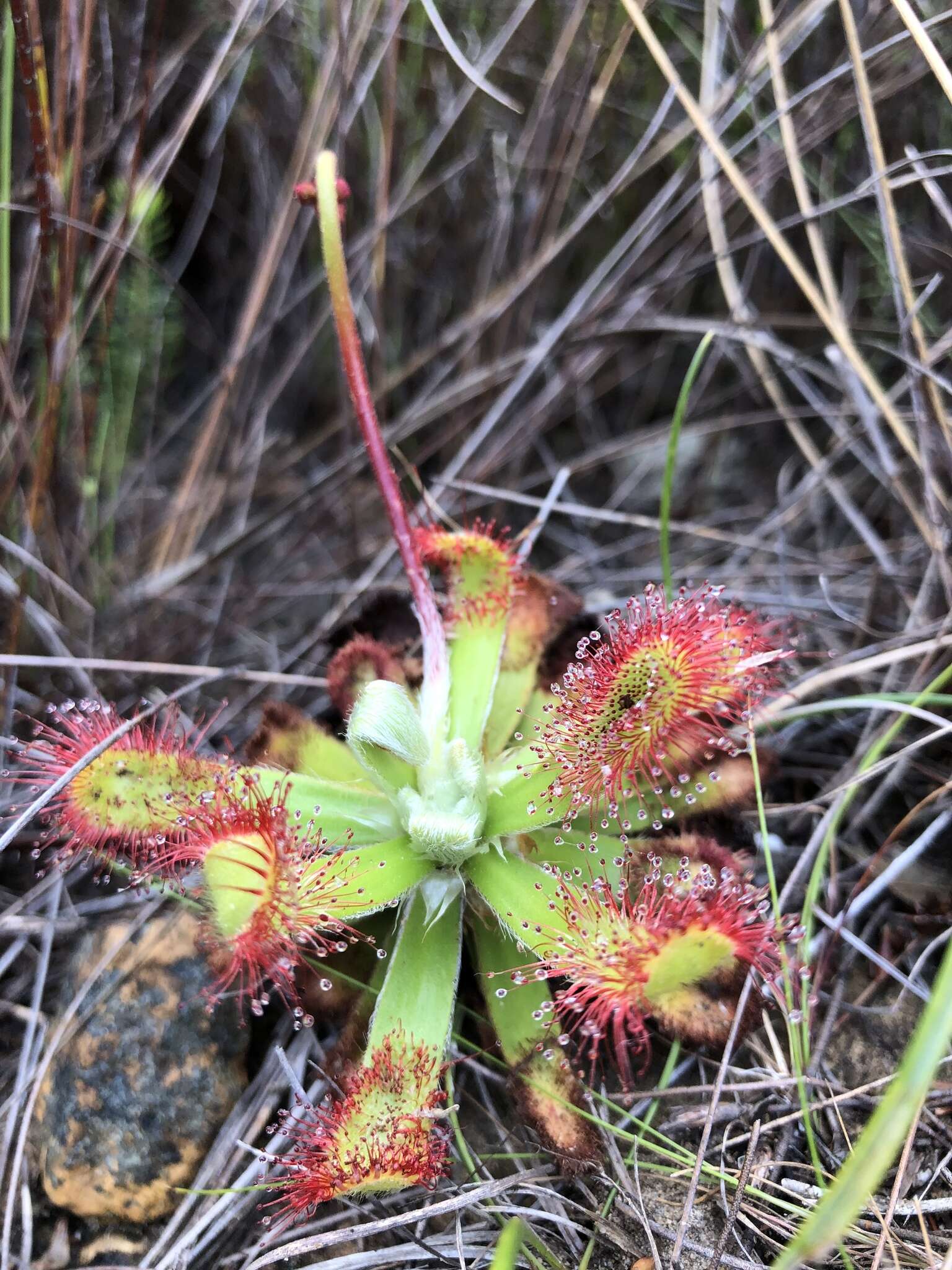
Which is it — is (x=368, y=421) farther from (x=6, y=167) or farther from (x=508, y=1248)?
(x=508, y=1248)

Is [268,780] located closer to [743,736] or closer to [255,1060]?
[255,1060]

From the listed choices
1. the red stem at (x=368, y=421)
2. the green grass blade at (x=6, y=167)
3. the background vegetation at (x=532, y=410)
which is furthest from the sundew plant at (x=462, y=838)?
the green grass blade at (x=6, y=167)

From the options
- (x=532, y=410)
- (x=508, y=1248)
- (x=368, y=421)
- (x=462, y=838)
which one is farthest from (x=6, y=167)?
(x=508, y=1248)

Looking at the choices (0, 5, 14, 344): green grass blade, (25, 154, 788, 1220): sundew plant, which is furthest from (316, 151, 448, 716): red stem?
(0, 5, 14, 344): green grass blade

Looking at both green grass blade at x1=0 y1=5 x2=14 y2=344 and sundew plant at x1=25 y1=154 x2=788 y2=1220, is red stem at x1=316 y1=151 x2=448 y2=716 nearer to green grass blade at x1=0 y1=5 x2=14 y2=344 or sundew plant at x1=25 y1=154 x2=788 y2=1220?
sundew plant at x1=25 y1=154 x2=788 y2=1220

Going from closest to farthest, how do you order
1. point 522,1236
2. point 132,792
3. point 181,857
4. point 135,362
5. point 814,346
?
point 522,1236 < point 181,857 < point 132,792 < point 135,362 < point 814,346

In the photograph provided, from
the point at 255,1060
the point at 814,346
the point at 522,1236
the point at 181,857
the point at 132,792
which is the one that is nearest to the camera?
the point at 522,1236

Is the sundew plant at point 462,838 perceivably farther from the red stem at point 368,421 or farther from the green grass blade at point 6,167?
the green grass blade at point 6,167

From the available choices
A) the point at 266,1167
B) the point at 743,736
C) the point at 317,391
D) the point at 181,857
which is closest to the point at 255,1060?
the point at 266,1167

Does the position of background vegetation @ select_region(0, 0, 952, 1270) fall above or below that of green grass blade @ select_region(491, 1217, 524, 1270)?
above
